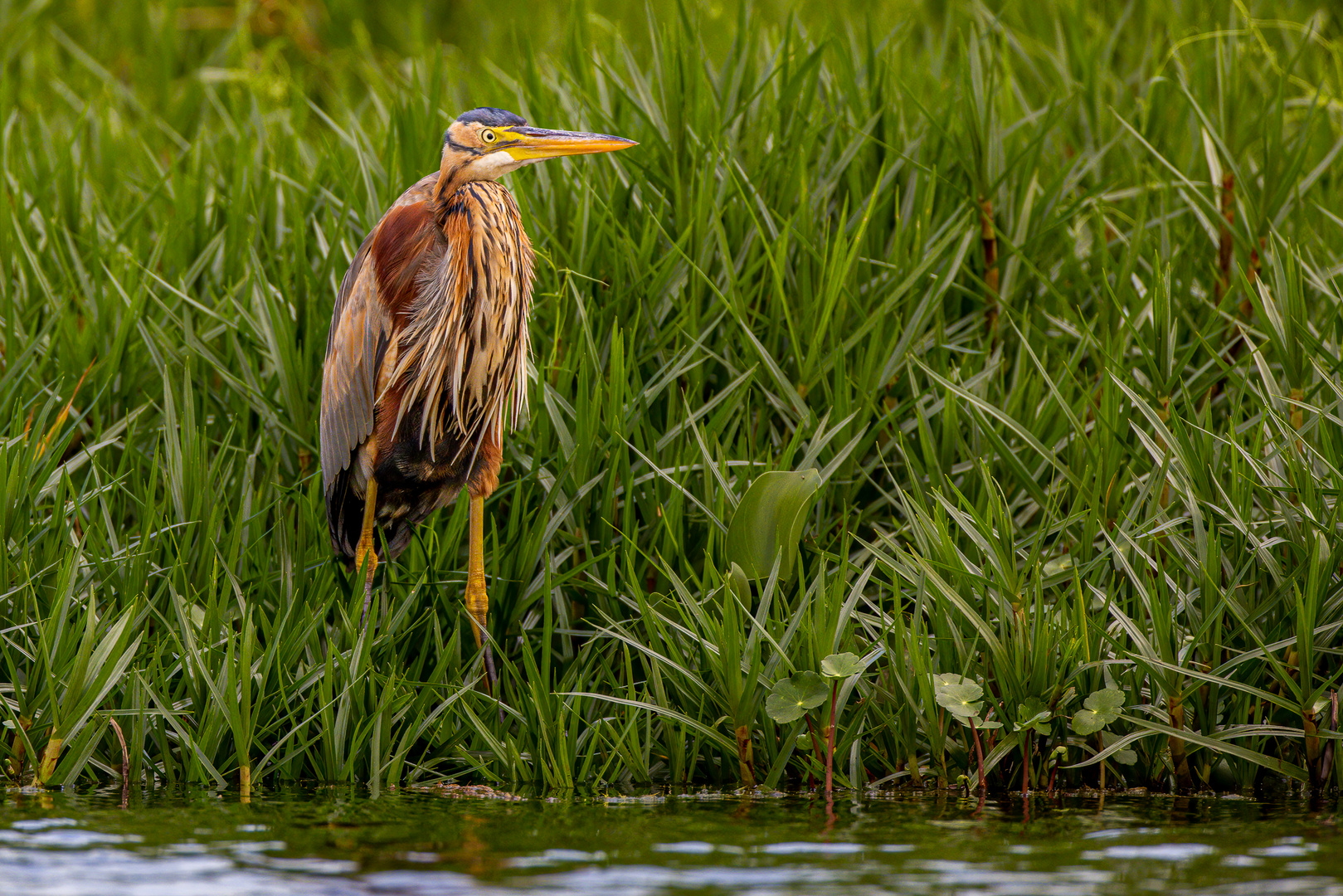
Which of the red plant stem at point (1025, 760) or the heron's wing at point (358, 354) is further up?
the heron's wing at point (358, 354)

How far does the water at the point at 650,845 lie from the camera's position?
2.49 meters

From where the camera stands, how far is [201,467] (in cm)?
399

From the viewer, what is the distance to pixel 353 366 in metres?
3.93

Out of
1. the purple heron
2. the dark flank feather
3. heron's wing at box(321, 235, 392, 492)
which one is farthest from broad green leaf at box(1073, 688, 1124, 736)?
heron's wing at box(321, 235, 392, 492)

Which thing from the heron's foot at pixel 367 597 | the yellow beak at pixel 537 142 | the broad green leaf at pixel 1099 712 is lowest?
the broad green leaf at pixel 1099 712

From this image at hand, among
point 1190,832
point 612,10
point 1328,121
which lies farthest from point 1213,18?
point 1190,832

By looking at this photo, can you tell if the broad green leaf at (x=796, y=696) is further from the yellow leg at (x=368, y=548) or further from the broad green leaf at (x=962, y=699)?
the yellow leg at (x=368, y=548)

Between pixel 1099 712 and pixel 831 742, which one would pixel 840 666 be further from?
pixel 1099 712

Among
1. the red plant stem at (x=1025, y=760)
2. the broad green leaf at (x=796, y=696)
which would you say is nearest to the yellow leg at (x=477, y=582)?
the broad green leaf at (x=796, y=696)

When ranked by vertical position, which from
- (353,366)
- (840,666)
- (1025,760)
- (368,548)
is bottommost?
(1025,760)

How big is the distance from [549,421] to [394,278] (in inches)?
28.9

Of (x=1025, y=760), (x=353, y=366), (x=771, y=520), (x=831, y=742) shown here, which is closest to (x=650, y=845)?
(x=831, y=742)

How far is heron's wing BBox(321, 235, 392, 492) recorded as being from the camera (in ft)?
12.7

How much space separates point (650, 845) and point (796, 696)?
2.17 ft
